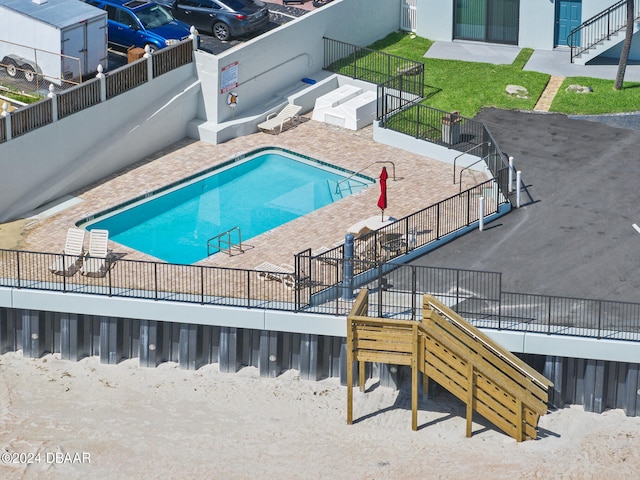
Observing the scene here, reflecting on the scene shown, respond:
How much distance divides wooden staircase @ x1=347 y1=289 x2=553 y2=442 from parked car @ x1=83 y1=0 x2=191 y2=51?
15.3 m

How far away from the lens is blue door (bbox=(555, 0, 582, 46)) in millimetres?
54719

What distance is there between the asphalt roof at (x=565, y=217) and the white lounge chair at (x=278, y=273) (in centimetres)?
353

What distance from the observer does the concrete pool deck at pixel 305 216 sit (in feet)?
147

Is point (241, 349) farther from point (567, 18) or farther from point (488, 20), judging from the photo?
point (567, 18)

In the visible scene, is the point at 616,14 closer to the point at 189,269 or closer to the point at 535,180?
the point at 535,180

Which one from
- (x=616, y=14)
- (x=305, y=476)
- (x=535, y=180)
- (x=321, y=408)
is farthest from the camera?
(x=616, y=14)

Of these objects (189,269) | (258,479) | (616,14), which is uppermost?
(616,14)

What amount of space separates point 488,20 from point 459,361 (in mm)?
19945

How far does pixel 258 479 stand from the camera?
3862 cm

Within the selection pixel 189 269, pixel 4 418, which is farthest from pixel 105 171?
pixel 4 418

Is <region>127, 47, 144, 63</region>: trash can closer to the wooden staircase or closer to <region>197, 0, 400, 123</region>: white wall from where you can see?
<region>197, 0, 400, 123</region>: white wall

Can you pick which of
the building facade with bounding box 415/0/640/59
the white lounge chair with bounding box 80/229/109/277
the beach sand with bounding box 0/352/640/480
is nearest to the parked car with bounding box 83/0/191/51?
the building facade with bounding box 415/0/640/59

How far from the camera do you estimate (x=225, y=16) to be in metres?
53.4

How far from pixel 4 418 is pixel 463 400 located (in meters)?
11.2
